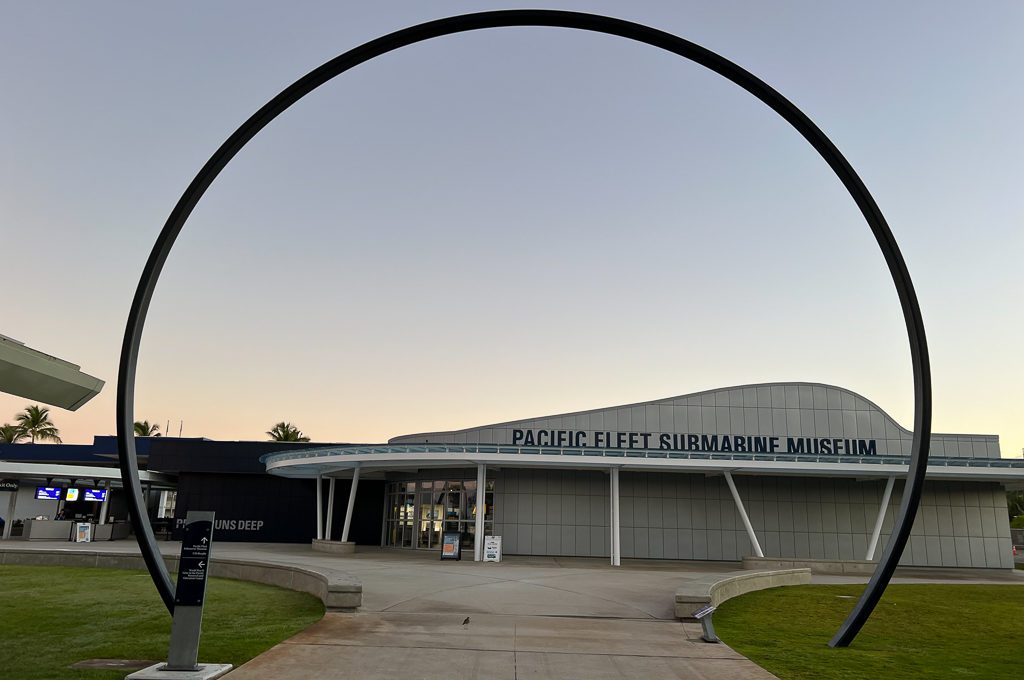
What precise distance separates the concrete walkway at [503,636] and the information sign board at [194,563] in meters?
1.19

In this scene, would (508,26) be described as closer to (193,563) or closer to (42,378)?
(42,378)

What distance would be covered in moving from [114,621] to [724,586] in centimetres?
1363

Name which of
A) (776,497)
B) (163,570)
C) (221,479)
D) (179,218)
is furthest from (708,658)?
(221,479)

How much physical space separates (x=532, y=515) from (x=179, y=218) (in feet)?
83.6

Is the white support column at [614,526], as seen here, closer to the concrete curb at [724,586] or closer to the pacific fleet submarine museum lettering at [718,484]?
the pacific fleet submarine museum lettering at [718,484]

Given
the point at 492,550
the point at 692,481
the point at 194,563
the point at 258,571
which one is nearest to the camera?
the point at 194,563

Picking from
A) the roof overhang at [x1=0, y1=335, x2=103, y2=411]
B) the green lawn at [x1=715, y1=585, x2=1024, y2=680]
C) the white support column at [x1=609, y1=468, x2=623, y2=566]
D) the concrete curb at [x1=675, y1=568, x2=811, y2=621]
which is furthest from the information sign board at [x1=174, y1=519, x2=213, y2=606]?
the white support column at [x1=609, y1=468, x2=623, y2=566]

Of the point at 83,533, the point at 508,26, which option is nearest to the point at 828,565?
the point at 508,26

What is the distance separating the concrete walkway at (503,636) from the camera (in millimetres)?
10094

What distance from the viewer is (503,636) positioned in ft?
41.3

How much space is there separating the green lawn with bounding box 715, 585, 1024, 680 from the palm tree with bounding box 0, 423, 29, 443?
105266mm

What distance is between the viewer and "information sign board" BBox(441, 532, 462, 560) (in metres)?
29.7

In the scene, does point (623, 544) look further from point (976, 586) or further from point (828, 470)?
point (976, 586)

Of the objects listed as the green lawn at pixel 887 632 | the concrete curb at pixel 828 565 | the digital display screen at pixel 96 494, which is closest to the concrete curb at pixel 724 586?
the green lawn at pixel 887 632
